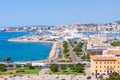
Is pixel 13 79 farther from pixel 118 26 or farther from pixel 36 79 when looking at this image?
pixel 118 26

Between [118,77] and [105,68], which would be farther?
[105,68]

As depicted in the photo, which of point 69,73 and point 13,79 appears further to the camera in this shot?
point 69,73

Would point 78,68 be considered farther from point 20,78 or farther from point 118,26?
point 118,26

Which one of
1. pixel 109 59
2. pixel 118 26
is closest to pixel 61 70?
pixel 109 59

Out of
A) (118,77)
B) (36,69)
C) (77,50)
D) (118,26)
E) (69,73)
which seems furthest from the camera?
(118,26)

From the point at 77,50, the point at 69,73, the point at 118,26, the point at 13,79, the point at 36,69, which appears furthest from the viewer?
the point at 118,26

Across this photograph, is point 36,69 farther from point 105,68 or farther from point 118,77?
point 118,77

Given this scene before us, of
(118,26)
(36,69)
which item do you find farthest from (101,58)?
(118,26)

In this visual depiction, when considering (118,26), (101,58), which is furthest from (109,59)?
(118,26)

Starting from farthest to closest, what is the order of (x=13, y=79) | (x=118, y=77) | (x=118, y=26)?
1. (x=118, y=26)
2. (x=13, y=79)
3. (x=118, y=77)

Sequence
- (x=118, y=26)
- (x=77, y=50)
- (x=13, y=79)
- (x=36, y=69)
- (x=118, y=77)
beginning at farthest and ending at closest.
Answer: (x=118, y=26)
(x=77, y=50)
(x=36, y=69)
(x=13, y=79)
(x=118, y=77)
